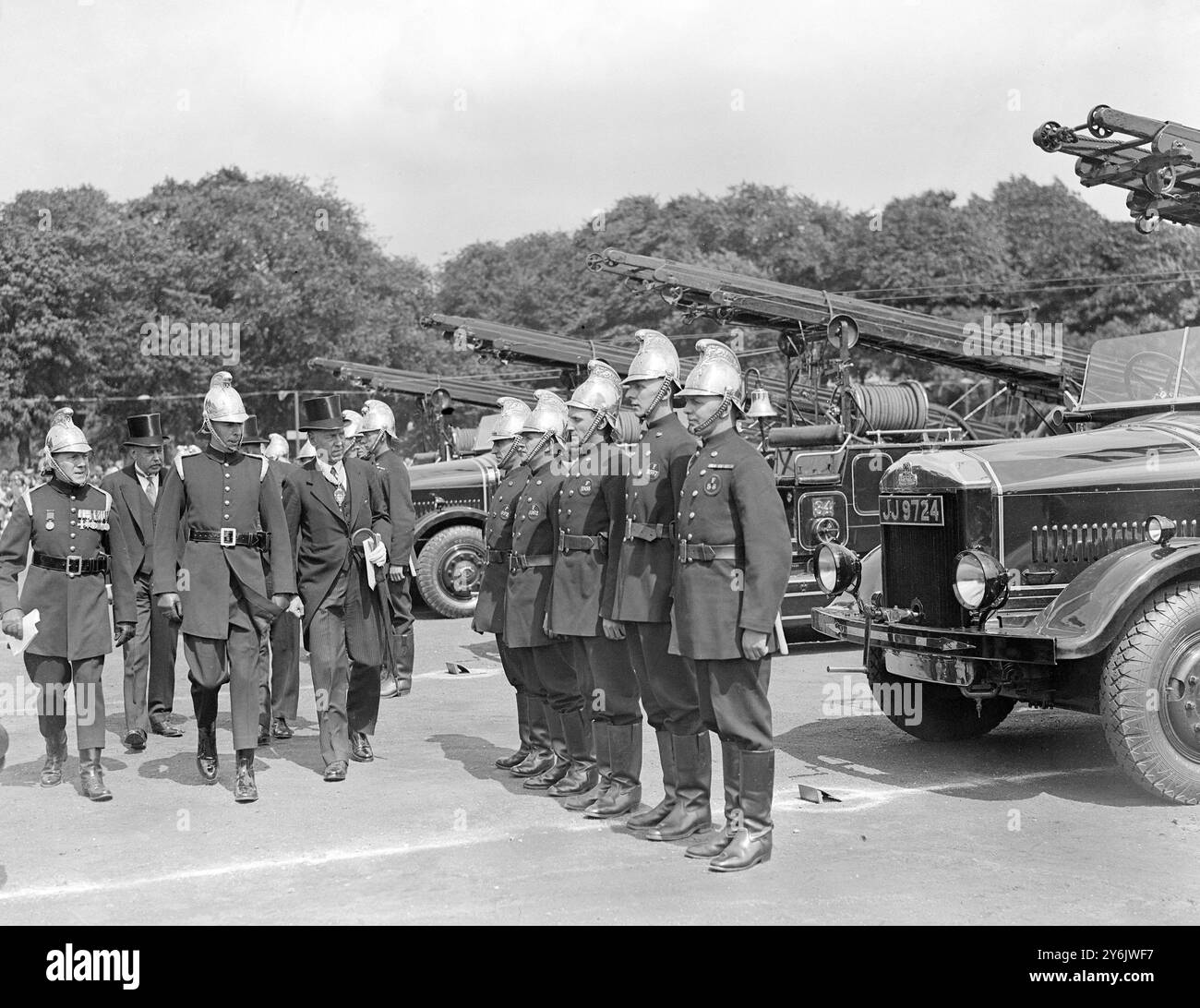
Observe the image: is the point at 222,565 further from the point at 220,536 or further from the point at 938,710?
the point at 938,710

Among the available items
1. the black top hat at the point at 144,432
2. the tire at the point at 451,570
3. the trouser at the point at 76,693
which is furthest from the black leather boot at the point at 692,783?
the tire at the point at 451,570

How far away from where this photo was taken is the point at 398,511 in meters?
8.41

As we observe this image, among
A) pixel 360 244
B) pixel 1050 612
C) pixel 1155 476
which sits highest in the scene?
pixel 360 244

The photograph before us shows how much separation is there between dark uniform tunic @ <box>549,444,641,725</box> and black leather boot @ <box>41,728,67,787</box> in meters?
2.77

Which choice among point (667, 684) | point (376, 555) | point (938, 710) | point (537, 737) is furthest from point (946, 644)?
point (376, 555)

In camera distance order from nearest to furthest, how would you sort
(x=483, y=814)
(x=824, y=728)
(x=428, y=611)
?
(x=483, y=814)
(x=824, y=728)
(x=428, y=611)

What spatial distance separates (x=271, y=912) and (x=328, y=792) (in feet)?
6.77

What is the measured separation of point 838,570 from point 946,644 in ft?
3.99

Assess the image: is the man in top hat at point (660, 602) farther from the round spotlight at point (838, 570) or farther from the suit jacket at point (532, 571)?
the round spotlight at point (838, 570)

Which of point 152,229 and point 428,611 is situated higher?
point 152,229

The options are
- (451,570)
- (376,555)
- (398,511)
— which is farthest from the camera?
(451,570)

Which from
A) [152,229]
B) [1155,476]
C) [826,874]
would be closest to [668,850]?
[826,874]

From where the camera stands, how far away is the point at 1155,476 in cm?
745

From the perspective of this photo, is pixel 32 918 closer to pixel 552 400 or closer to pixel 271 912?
pixel 271 912
